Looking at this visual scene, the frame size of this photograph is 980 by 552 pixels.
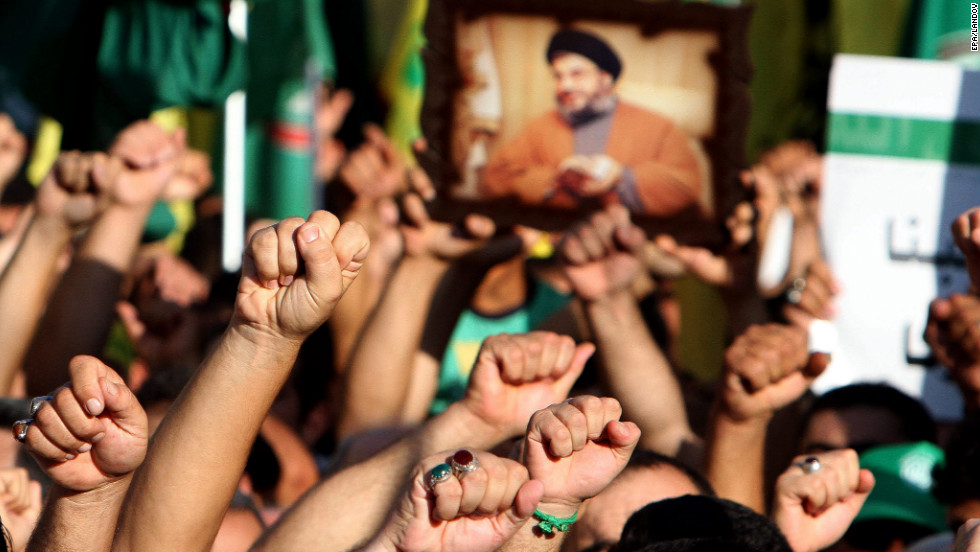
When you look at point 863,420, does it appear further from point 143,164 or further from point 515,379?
point 143,164

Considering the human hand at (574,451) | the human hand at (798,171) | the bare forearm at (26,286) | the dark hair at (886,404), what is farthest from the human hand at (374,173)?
the human hand at (574,451)

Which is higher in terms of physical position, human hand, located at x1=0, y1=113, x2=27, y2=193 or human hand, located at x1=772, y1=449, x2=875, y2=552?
human hand, located at x1=0, y1=113, x2=27, y2=193

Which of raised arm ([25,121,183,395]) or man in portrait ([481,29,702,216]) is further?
man in portrait ([481,29,702,216])

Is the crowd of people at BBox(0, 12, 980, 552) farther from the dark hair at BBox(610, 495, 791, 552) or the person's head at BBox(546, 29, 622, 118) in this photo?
the person's head at BBox(546, 29, 622, 118)

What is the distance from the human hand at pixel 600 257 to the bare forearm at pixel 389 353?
0.39m

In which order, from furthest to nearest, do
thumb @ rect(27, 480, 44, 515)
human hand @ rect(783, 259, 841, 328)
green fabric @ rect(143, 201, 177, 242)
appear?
1. green fabric @ rect(143, 201, 177, 242)
2. human hand @ rect(783, 259, 841, 328)
3. thumb @ rect(27, 480, 44, 515)

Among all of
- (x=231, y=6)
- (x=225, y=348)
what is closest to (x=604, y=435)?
(x=225, y=348)

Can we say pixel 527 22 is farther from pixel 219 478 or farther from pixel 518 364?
pixel 219 478

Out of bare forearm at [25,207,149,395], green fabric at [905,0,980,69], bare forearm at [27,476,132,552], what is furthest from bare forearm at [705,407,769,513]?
green fabric at [905,0,980,69]

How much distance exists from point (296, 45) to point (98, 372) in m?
2.80

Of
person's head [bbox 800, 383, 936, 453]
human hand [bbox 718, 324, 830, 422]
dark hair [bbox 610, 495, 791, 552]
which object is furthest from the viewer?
person's head [bbox 800, 383, 936, 453]

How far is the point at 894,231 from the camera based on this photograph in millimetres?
2365

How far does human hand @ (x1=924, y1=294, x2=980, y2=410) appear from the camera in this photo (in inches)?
72.5

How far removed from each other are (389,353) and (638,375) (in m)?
0.56
